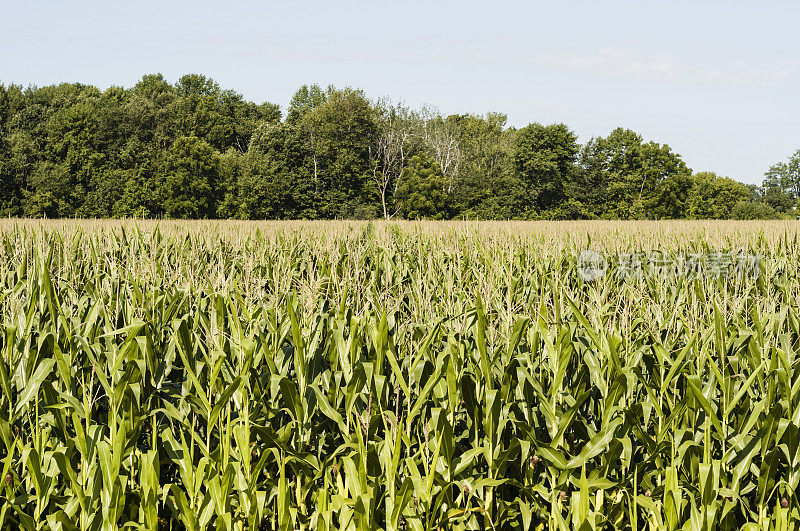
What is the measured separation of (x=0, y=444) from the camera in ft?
13.5

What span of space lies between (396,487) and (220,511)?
1.04m

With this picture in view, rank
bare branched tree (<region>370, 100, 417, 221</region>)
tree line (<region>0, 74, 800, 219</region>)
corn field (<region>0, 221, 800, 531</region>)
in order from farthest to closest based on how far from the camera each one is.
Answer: bare branched tree (<region>370, 100, 417, 221</region>) → tree line (<region>0, 74, 800, 219</region>) → corn field (<region>0, 221, 800, 531</region>)

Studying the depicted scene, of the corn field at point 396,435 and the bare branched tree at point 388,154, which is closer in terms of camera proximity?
the corn field at point 396,435

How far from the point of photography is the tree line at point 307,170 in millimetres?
47625

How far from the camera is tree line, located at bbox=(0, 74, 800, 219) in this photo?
47625 millimetres

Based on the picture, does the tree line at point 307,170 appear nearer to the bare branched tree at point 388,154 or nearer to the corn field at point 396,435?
the bare branched tree at point 388,154

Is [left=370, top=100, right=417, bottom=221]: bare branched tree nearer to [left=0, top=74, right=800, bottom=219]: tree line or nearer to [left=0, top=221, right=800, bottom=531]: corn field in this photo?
[left=0, top=74, right=800, bottom=219]: tree line

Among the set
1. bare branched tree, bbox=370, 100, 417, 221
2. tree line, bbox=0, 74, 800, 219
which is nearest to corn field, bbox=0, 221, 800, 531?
tree line, bbox=0, 74, 800, 219

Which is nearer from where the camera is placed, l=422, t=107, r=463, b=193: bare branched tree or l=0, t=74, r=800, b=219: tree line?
l=0, t=74, r=800, b=219: tree line

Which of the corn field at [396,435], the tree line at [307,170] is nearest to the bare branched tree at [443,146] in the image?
the tree line at [307,170]

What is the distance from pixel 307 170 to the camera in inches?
2024

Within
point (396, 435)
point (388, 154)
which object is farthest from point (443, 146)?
point (396, 435)

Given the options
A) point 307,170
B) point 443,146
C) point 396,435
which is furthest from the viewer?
point 443,146

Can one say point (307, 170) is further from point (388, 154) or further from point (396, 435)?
point (396, 435)
